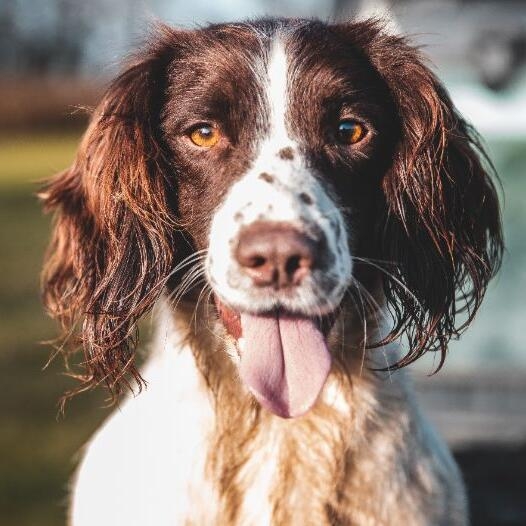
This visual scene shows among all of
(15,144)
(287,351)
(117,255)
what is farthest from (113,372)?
(15,144)

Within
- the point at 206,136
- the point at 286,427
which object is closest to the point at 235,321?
the point at 286,427

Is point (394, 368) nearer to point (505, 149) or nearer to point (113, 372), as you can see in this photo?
point (113, 372)

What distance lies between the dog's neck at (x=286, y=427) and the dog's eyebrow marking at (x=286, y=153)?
0.47 m

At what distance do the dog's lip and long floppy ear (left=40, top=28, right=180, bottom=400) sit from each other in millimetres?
211

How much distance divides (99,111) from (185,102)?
301 mm

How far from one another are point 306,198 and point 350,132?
0.35 metres

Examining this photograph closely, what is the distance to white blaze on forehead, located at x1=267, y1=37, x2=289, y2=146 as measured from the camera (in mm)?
2595

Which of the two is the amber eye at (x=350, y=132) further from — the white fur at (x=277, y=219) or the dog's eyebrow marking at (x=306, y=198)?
the dog's eyebrow marking at (x=306, y=198)

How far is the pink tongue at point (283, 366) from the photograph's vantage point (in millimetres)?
2500

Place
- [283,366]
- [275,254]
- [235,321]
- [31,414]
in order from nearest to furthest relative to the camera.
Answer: [275,254], [283,366], [235,321], [31,414]

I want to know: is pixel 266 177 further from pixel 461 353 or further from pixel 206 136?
pixel 461 353

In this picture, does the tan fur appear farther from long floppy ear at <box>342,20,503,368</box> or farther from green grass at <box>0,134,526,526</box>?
green grass at <box>0,134,526,526</box>

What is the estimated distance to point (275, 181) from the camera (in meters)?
2.43

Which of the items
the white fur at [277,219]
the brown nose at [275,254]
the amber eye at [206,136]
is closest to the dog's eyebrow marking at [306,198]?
the white fur at [277,219]
